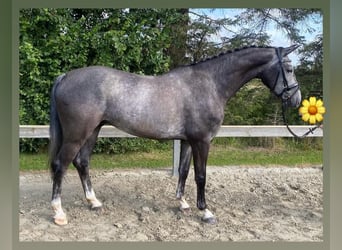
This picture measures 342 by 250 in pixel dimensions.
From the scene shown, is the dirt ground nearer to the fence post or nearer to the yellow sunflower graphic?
the fence post

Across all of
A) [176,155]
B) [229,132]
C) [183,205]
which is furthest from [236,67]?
[183,205]

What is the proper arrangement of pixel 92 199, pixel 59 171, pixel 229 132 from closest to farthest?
pixel 59 171
pixel 92 199
pixel 229 132

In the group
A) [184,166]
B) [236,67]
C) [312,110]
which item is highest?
→ [236,67]

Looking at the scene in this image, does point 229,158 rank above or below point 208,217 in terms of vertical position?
above

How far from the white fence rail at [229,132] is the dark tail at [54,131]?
240 mm

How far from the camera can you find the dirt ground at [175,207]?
350 cm

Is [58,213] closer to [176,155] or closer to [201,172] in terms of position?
[176,155]

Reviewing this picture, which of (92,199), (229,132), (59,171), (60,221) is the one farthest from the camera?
(229,132)

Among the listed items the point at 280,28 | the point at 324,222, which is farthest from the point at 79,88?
the point at 324,222

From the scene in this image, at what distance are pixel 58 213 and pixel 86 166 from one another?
435mm

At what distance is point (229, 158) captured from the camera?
376cm

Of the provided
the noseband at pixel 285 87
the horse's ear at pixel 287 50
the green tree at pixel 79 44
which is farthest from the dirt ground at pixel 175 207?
the horse's ear at pixel 287 50
